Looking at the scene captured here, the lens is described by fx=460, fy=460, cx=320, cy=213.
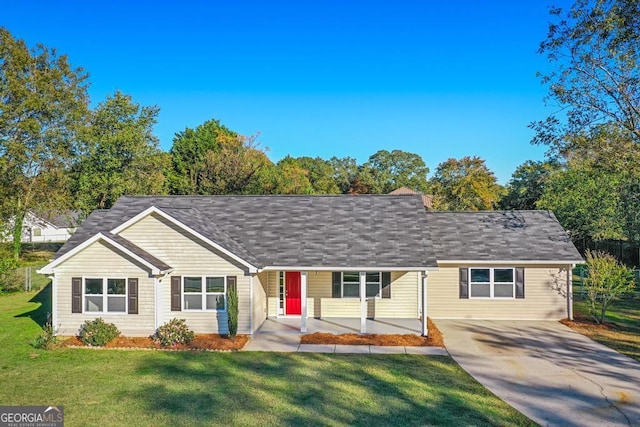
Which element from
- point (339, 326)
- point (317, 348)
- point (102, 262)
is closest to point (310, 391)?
point (317, 348)

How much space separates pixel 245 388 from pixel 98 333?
659cm

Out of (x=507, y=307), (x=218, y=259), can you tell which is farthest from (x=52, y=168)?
(x=507, y=307)

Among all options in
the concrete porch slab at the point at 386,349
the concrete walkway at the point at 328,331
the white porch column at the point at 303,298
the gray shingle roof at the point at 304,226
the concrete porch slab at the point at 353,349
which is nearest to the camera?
the concrete porch slab at the point at 353,349

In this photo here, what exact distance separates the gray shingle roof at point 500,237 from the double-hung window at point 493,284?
29.9 inches

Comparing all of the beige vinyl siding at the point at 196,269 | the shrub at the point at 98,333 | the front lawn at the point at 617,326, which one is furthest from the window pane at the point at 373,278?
the shrub at the point at 98,333

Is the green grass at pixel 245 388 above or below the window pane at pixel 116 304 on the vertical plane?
below

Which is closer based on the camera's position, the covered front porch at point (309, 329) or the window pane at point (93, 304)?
the covered front porch at point (309, 329)

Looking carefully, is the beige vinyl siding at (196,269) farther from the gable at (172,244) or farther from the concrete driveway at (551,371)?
A: the concrete driveway at (551,371)

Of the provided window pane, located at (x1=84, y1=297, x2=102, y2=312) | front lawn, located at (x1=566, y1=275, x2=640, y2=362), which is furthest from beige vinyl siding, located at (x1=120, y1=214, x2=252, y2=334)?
front lawn, located at (x1=566, y1=275, x2=640, y2=362)

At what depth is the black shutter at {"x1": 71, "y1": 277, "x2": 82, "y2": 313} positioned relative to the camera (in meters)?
15.4

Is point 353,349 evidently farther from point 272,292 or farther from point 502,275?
point 502,275

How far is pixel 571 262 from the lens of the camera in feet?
58.9

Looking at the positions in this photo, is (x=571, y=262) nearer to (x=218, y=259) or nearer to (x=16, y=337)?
(x=218, y=259)

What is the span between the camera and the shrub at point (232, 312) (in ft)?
49.9
